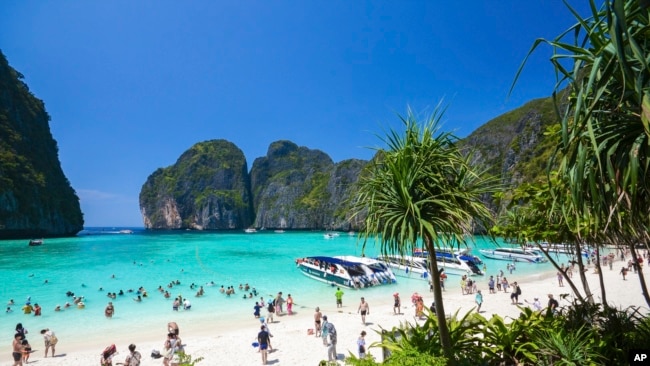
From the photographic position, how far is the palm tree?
16.6 feet

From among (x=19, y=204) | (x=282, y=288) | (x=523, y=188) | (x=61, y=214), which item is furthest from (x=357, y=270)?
(x=61, y=214)

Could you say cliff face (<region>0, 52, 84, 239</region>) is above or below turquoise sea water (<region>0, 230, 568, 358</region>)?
above

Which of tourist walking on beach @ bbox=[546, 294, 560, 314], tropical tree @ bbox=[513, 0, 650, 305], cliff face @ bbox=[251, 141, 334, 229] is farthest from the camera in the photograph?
cliff face @ bbox=[251, 141, 334, 229]

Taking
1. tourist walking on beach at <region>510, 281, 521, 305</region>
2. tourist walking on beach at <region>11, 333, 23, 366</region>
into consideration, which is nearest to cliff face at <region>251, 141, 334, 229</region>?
tourist walking on beach at <region>510, 281, 521, 305</region>

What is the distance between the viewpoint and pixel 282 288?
101ft

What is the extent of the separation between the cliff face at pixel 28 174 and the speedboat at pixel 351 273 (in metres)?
97.3

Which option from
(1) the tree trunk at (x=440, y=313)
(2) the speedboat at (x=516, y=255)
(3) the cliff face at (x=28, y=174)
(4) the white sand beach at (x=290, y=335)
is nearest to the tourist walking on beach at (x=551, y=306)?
(4) the white sand beach at (x=290, y=335)

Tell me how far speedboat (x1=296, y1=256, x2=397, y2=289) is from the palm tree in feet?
81.9

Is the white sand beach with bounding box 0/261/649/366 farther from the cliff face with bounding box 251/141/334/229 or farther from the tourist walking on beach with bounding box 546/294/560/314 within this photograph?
the cliff face with bounding box 251/141/334/229

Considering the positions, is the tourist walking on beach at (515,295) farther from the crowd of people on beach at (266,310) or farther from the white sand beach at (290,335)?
the white sand beach at (290,335)

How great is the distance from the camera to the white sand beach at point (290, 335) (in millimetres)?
13492

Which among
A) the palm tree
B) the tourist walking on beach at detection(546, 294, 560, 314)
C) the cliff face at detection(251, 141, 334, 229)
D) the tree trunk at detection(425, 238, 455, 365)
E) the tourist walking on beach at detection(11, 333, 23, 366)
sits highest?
the cliff face at detection(251, 141, 334, 229)

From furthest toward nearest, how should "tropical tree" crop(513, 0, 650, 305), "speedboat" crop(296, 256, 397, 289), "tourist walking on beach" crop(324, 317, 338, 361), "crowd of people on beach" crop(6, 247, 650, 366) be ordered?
"speedboat" crop(296, 256, 397, 289) → "tourist walking on beach" crop(324, 317, 338, 361) → "crowd of people on beach" crop(6, 247, 650, 366) → "tropical tree" crop(513, 0, 650, 305)

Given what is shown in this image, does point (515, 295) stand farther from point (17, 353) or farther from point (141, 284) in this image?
point (141, 284)
